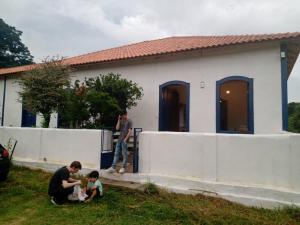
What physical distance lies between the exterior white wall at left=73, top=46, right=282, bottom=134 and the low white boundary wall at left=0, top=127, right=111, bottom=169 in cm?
325

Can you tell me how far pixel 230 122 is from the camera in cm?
1371

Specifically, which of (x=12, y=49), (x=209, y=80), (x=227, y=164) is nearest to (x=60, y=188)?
(x=227, y=164)

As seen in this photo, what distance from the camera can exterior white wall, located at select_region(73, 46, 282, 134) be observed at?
317 inches

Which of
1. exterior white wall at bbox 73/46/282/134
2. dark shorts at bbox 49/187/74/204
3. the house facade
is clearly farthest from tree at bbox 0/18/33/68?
dark shorts at bbox 49/187/74/204

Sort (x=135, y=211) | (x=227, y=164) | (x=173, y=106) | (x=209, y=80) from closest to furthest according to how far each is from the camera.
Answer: (x=135, y=211) → (x=227, y=164) → (x=209, y=80) → (x=173, y=106)

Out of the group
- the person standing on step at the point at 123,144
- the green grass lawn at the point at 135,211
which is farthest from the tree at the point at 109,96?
the green grass lawn at the point at 135,211

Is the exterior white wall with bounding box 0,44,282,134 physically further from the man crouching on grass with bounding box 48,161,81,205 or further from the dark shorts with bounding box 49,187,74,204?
the dark shorts with bounding box 49,187,74,204

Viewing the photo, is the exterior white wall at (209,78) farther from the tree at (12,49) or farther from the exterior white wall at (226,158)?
the tree at (12,49)

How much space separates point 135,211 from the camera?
484 cm

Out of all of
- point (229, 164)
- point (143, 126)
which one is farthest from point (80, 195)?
point (143, 126)

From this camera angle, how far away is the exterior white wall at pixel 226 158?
5055mm

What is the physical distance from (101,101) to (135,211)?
415cm

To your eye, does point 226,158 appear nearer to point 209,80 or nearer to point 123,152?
point 123,152

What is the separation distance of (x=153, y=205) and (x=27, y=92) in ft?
24.1
